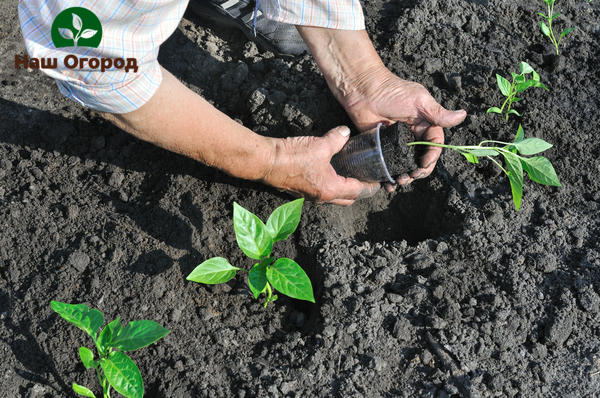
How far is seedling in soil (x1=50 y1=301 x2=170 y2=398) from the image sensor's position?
64.7 inches

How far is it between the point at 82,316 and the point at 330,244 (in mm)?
948

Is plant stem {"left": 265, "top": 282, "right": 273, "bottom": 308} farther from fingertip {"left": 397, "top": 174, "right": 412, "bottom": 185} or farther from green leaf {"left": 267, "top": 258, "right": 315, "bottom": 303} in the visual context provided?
fingertip {"left": 397, "top": 174, "right": 412, "bottom": 185}

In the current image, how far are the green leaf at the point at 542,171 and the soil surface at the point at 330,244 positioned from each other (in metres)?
0.22

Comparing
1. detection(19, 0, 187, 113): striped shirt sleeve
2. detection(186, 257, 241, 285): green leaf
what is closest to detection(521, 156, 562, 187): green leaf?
detection(186, 257, 241, 285): green leaf

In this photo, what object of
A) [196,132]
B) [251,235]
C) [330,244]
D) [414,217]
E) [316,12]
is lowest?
[414,217]

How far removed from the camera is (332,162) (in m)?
2.29

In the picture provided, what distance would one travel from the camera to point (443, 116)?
2.28m

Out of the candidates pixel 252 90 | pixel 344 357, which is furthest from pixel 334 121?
pixel 344 357

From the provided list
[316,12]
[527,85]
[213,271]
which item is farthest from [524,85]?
[213,271]

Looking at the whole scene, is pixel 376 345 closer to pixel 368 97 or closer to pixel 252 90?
pixel 368 97

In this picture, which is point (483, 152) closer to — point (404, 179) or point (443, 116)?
point (443, 116)

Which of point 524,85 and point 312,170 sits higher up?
point 524,85

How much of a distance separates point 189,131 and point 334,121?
2.76 ft

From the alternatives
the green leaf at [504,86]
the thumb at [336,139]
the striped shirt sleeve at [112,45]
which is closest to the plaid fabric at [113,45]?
the striped shirt sleeve at [112,45]
